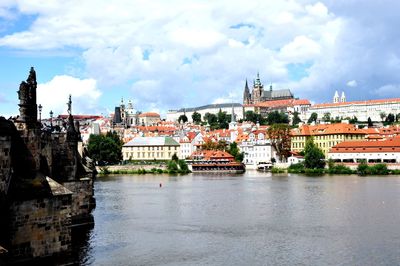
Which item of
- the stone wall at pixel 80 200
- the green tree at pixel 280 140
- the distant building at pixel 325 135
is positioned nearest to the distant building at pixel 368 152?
the green tree at pixel 280 140

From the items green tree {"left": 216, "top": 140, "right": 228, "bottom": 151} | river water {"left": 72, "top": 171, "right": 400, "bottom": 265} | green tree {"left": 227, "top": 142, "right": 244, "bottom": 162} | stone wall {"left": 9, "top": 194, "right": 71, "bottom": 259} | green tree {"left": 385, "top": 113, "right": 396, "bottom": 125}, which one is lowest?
river water {"left": 72, "top": 171, "right": 400, "bottom": 265}

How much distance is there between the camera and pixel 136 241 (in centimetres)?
2856

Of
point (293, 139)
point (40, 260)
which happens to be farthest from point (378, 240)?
point (293, 139)

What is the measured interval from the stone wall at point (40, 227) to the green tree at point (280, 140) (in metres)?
104

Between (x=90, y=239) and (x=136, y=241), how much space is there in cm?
210

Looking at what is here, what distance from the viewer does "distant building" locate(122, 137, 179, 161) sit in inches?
5620

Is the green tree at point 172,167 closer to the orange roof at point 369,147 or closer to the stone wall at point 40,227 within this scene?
the orange roof at point 369,147

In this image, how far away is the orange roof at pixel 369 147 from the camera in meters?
108

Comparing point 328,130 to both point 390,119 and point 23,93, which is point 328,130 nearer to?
point 390,119

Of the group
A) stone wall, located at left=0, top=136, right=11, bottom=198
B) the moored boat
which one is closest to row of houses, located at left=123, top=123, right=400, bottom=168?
the moored boat

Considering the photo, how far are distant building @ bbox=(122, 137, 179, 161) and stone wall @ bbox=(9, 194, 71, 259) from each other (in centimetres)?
12284

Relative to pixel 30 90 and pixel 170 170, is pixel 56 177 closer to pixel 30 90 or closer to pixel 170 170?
pixel 30 90

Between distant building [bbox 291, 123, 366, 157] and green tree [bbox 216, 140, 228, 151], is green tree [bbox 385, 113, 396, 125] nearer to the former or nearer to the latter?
distant building [bbox 291, 123, 366, 157]

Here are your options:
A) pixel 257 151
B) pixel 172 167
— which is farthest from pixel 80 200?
pixel 257 151
